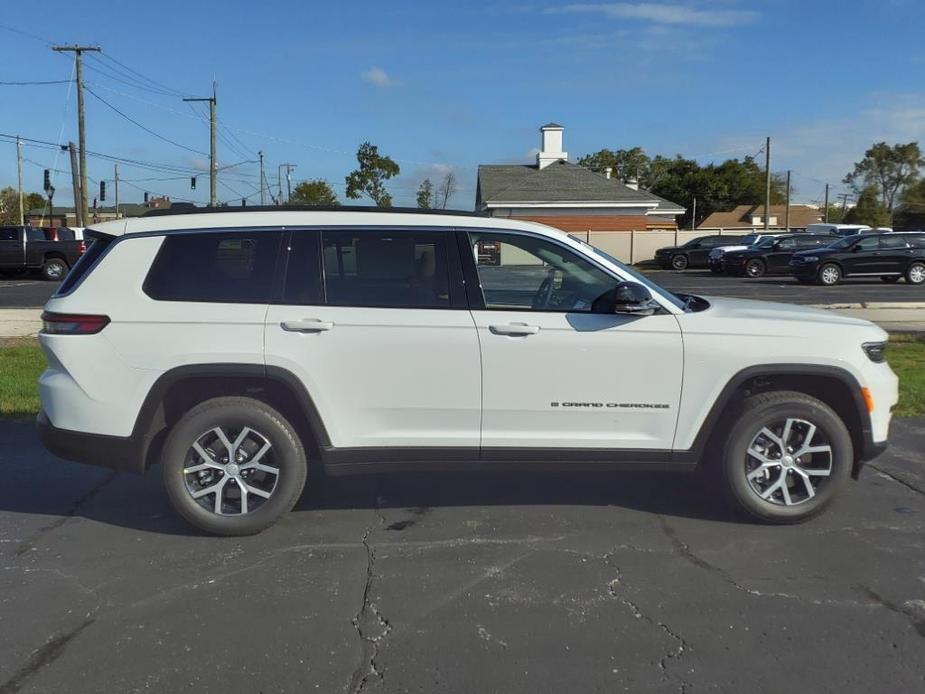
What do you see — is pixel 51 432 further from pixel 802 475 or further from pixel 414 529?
pixel 802 475

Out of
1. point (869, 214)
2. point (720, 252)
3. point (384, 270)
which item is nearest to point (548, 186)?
point (720, 252)

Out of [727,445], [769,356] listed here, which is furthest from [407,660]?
[769,356]

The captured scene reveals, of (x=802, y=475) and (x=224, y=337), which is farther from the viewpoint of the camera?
(x=802, y=475)

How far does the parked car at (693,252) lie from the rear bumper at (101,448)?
33412mm

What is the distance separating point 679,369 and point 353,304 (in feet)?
6.08

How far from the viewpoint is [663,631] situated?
Result: 3508 millimetres

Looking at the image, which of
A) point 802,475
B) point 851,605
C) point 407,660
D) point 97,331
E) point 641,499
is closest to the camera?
point 407,660

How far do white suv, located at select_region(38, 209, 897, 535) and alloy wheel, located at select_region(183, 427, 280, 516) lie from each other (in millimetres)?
12

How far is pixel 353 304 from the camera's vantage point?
4.44m

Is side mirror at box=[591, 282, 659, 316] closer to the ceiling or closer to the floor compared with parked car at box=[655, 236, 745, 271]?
closer to the floor

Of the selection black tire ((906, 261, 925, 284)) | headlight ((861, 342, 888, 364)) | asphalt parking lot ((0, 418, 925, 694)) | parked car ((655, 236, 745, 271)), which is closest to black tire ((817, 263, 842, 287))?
black tire ((906, 261, 925, 284))

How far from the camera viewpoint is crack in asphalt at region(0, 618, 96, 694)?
122 inches

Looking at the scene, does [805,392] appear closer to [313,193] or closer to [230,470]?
[230,470]

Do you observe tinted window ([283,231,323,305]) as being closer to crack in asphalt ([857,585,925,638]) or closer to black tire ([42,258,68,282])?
crack in asphalt ([857,585,925,638])
